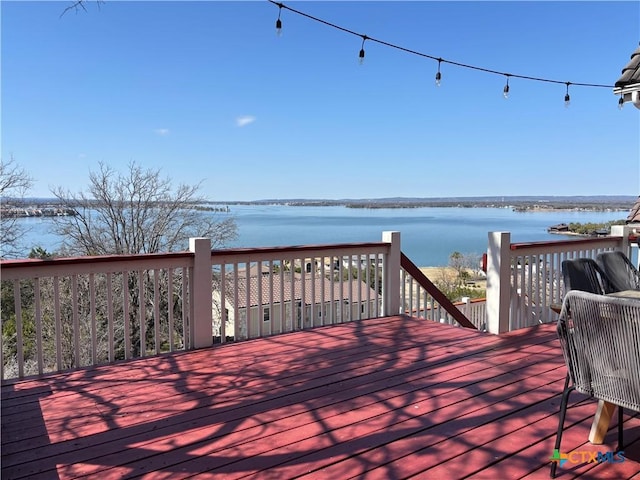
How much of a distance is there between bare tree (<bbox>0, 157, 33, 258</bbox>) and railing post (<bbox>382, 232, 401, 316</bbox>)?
32.6ft

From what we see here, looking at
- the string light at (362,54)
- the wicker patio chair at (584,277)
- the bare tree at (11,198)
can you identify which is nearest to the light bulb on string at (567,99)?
the string light at (362,54)

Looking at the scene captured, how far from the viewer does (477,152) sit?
27.9 meters

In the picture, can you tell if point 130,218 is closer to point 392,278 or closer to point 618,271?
point 392,278

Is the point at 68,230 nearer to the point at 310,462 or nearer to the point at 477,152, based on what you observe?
the point at 310,462

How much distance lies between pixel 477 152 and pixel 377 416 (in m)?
28.4

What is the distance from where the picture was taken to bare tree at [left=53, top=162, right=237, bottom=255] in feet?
42.7

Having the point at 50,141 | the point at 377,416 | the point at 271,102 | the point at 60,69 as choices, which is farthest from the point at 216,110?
the point at 377,416

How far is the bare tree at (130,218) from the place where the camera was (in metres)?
13.0

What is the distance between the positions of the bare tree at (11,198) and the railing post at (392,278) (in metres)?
9.94

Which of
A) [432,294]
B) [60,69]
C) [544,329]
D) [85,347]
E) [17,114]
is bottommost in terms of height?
[85,347]

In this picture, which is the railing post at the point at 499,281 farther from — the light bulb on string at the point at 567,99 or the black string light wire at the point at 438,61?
the light bulb on string at the point at 567,99

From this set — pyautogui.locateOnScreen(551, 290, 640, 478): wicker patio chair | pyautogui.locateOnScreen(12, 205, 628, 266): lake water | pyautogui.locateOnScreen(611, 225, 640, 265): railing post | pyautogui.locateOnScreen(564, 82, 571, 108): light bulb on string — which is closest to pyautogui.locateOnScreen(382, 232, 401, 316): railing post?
pyautogui.locateOnScreen(611, 225, 640, 265): railing post

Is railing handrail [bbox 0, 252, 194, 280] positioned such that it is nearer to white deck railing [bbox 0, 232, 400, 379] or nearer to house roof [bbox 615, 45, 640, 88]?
white deck railing [bbox 0, 232, 400, 379]

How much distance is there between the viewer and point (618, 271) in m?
3.28
